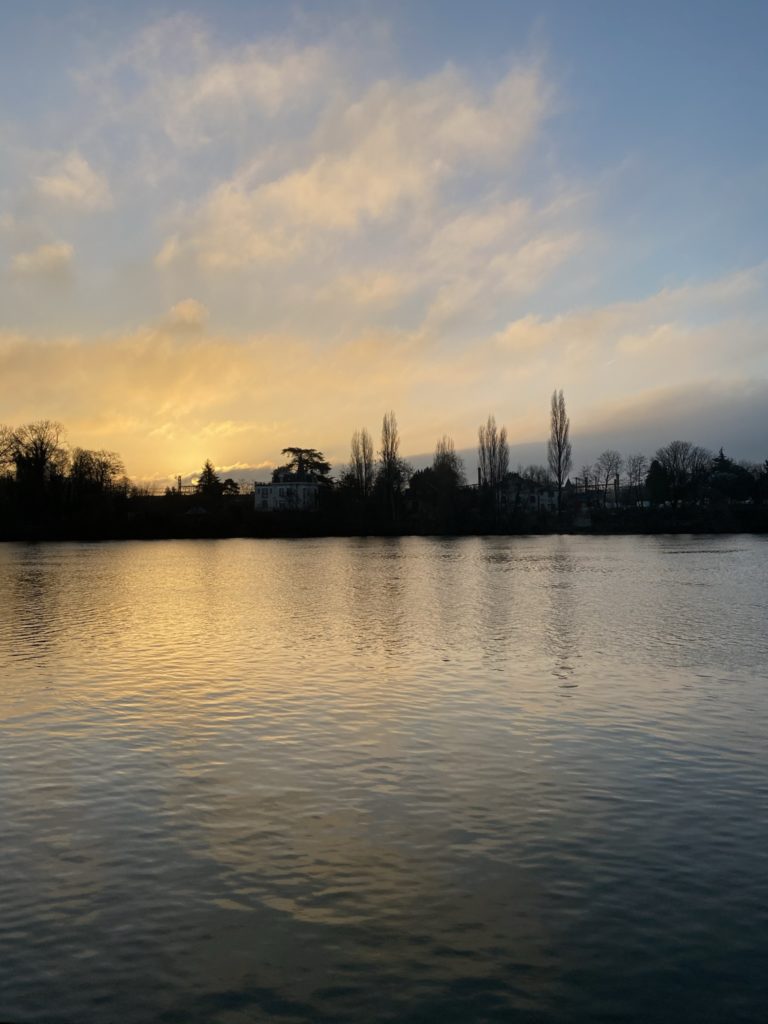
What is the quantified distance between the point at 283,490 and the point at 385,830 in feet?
555

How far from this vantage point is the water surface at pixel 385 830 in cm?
663

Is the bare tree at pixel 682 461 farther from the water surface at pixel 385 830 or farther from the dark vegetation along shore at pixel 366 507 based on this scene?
the water surface at pixel 385 830

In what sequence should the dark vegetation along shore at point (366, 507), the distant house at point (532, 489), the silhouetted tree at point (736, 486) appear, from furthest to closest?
the distant house at point (532, 489) → the silhouetted tree at point (736, 486) → the dark vegetation along shore at point (366, 507)

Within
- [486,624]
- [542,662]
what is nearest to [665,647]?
[542,662]

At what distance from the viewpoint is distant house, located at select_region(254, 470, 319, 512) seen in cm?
17250

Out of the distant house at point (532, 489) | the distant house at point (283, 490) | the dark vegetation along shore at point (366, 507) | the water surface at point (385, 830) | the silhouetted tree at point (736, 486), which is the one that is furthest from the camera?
the distant house at point (532, 489)

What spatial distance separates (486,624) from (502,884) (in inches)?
768

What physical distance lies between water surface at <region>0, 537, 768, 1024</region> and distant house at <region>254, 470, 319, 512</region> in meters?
149

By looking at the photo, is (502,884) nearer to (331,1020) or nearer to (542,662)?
(331,1020)

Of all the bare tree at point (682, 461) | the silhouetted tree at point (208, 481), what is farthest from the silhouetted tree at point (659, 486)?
the silhouetted tree at point (208, 481)

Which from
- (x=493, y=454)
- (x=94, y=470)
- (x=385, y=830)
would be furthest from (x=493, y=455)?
(x=385, y=830)

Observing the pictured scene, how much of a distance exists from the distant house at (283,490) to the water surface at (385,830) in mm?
148599

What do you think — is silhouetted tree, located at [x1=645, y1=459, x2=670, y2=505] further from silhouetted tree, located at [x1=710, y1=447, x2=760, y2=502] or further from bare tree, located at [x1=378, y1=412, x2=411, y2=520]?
bare tree, located at [x1=378, y1=412, x2=411, y2=520]

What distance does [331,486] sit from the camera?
140 m
